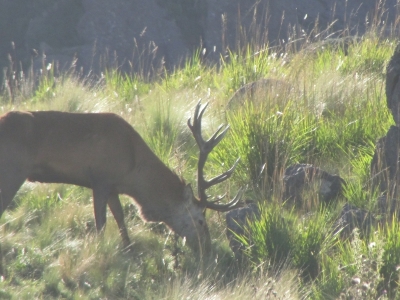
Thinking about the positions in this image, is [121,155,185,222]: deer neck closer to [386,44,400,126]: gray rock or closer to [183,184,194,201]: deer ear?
[183,184,194,201]: deer ear

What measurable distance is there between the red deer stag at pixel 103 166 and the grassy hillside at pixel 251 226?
0.24 meters

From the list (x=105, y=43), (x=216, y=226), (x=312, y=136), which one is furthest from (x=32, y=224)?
(x=105, y=43)

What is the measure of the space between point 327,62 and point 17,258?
6382mm

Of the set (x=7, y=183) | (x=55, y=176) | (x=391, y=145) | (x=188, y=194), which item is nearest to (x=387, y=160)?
(x=391, y=145)

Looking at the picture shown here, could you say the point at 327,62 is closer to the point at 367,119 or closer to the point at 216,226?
the point at 367,119

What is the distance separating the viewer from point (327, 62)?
37.9ft

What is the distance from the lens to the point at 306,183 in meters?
7.38

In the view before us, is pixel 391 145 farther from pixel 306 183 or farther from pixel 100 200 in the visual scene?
pixel 100 200

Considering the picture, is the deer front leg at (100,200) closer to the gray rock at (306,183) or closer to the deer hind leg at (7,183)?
the deer hind leg at (7,183)

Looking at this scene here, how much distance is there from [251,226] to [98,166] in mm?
1440

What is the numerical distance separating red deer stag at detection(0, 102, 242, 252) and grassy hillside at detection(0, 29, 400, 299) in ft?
0.79

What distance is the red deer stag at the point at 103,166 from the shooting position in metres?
6.45

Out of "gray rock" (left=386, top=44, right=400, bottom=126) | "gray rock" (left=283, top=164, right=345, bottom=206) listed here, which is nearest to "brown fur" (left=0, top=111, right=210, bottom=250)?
"gray rock" (left=283, top=164, right=345, bottom=206)

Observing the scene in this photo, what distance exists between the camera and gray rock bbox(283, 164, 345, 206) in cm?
744
